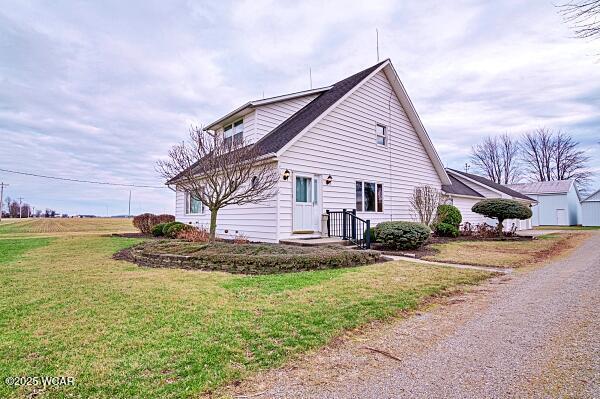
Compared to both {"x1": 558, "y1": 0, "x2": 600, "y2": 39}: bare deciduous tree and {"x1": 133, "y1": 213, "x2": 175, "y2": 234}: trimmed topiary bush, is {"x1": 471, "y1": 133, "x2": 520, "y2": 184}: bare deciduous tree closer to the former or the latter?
{"x1": 133, "y1": 213, "x2": 175, "y2": 234}: trimmed topiary bush

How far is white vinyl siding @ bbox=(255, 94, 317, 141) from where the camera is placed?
14.3 metres

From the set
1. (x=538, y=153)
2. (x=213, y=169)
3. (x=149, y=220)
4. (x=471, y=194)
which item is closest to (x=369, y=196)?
(x=213, y=169)

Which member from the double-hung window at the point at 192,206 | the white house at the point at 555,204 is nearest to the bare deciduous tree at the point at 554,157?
the white house at the point at 555,204

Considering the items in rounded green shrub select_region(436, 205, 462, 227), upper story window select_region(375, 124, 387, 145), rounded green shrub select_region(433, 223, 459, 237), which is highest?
upper story window select_region(375, 124, 387, 145)

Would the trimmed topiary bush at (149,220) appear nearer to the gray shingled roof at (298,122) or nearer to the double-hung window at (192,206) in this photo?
the double-hung window at (192,206)

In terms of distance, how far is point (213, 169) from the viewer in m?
9.85

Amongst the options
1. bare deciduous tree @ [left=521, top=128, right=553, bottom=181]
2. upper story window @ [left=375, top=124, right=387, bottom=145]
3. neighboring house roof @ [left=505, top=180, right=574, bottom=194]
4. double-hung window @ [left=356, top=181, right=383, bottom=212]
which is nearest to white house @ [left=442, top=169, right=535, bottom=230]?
upper story window @ [left=375, top=124, right=387, bottom=145]

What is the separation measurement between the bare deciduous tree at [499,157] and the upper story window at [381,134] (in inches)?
1598

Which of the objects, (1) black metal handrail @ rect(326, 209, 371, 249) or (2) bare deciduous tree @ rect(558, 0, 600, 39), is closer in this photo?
(2) bare deciduous tree @ rect(558, 0, 600, 39)

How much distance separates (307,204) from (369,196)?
3724 millimetres

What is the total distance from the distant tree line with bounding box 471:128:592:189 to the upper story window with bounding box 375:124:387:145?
4060cm

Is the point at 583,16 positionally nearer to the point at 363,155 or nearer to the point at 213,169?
the point at 213,169

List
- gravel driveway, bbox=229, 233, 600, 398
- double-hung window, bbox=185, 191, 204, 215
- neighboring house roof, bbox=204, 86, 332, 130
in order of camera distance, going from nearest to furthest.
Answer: gravel driveway, bbox=229, 233, 600, 398 → neighboring house roof, bbox=204, 86, 332, 130 → double-hung window, bbox=185, 191, 204, 215

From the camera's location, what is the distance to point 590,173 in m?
44.9
